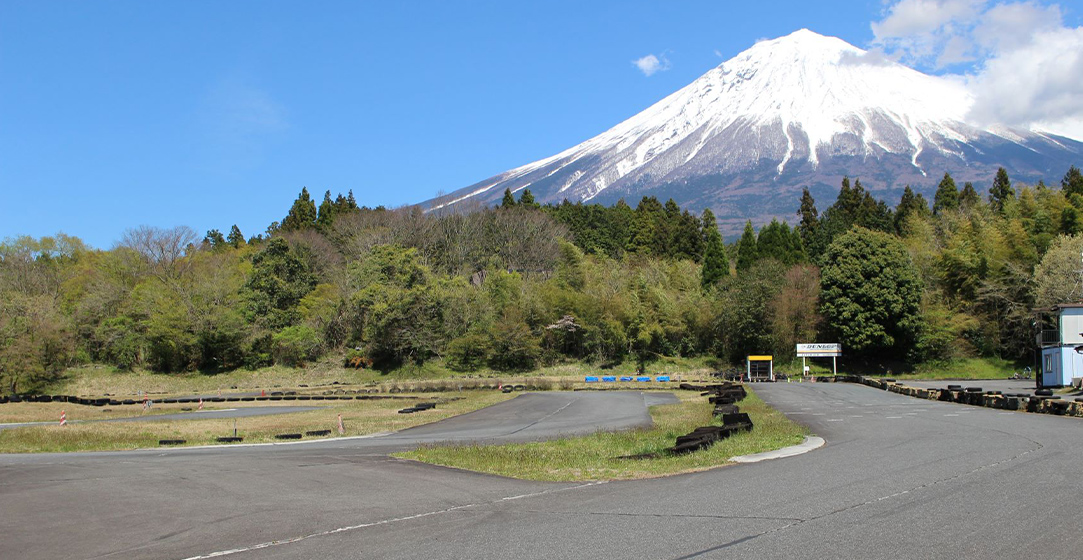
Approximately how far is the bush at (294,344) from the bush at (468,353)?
1441cm

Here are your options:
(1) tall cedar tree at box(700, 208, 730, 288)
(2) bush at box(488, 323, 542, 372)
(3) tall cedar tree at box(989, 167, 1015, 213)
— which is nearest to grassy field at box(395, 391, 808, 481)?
(2) bush at box(488, 323, 542, 372)

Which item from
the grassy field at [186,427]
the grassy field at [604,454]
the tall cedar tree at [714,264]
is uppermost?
the tall cedar tree at [714,264]

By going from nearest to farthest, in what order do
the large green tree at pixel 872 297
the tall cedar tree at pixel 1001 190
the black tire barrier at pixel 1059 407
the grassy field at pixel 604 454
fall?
the grassy field at pixel 604 454 < the black tire barrier at pixel 1059 407 < the large green tree at pixel 872 297 < the tall cedar tree at pixel 1001 190

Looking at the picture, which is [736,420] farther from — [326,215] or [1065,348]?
[326,215]

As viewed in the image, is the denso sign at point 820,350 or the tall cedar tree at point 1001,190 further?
the tall cedar tree at point 1001,190

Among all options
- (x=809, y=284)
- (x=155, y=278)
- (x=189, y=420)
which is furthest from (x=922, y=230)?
(x=155, y=278)

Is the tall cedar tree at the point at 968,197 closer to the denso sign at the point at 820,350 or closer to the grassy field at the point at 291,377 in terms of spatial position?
the grassy field at the point at 291,377

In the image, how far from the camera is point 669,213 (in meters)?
119

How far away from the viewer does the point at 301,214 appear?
117m

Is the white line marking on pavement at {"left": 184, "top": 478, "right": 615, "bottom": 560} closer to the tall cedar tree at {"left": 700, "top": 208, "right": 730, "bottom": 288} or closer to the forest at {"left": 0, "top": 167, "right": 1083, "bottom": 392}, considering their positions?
the forest at {"left": 0, "top": 167, "right": 1083, "bottom": 392}

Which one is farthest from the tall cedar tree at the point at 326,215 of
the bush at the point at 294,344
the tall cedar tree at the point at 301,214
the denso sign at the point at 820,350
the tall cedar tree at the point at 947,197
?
the tall cedar tree at the point at 947,197

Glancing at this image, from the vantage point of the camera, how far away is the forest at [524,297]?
6512cm

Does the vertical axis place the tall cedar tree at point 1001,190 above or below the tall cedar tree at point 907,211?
above

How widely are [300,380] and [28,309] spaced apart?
24.9 m
